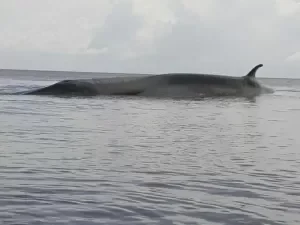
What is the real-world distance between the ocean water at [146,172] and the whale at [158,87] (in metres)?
11.3

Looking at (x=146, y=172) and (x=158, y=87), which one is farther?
(x=158, y=87)

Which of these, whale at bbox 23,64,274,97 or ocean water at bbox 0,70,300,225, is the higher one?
whale at bbox 23,64,274,97

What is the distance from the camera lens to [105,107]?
64.1 feet

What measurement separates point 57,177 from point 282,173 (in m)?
3.15

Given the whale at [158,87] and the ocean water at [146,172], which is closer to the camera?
the ocean water at [146,172]

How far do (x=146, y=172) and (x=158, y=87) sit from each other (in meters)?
19.0

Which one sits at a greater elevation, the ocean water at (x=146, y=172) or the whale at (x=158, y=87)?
the whale at (x=158, y=87)

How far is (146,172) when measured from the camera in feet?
25.4

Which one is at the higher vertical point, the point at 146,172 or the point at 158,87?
the point at 158,87

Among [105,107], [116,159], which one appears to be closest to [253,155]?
[116,159]

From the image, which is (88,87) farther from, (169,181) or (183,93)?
(169,181)

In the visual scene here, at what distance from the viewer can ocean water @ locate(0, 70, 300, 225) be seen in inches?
220

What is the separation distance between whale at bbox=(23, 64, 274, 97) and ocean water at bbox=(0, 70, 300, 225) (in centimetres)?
1128

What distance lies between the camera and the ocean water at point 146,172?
220 inches
